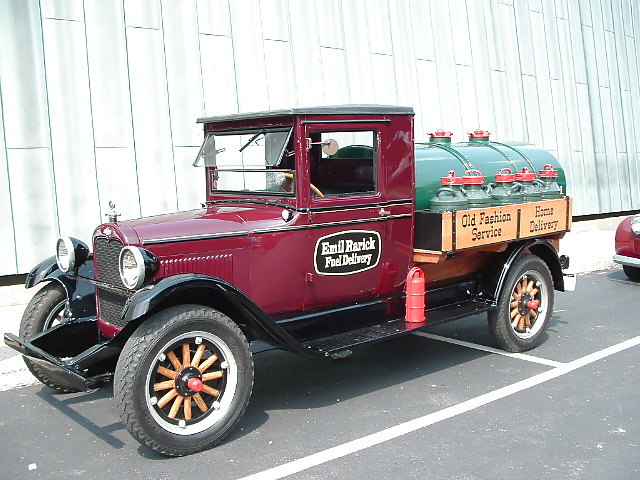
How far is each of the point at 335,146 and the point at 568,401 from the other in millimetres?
2448

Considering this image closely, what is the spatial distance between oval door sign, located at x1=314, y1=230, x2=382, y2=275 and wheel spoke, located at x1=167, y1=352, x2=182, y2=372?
4.04 ft

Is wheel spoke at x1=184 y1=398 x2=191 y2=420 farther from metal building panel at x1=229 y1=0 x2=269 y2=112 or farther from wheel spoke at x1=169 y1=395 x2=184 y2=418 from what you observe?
metal building panel at x1=229 y1=0 x2=269 y2=112

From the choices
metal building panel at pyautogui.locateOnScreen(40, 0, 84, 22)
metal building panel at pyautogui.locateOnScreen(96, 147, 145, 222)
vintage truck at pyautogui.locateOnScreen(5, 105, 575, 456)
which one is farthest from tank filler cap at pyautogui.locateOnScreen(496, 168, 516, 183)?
metal building panel at pyautogui.locateOnScreen(40, 0, 84, 22)

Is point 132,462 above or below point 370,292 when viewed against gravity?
below

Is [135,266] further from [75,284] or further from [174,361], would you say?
[75,284]

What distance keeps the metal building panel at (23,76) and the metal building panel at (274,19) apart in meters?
3.08

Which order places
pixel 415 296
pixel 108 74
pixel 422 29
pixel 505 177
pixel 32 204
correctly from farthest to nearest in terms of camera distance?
pixel 422 29
pixel 108 74
pixel 32 204
pixel 505 177
pixel 415 296

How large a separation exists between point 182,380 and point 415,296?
1982 mm

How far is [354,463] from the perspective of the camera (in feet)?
12.5

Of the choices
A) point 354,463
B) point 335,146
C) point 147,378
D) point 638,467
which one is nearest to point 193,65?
point 335,146

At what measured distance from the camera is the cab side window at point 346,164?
4.96 meters

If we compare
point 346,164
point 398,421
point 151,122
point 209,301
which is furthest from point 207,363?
point 151,122

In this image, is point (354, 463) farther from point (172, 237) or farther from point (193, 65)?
point (193, 65)

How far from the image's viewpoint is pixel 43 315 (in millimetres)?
4941
